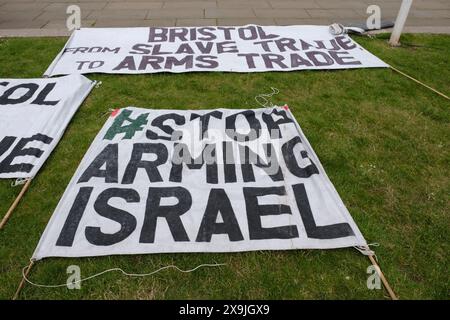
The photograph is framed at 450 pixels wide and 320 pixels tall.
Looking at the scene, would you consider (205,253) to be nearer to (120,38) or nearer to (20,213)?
(20,213)

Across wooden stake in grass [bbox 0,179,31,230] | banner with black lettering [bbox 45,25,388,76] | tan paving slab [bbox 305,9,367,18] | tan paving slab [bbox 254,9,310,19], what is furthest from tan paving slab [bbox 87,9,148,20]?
wooden stake in grass [bbox 0,179,31,230]

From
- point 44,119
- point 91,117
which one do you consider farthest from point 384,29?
point 44,119

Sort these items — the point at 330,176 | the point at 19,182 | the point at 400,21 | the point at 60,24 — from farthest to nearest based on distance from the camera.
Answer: the point at 60,24 → the point at 400,21 → the point at 330,176 → the point at 19,182

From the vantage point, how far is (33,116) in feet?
12.3

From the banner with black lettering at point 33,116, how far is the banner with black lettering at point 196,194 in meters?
0.55

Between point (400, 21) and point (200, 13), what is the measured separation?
4175 millimetres

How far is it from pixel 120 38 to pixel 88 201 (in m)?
4.03

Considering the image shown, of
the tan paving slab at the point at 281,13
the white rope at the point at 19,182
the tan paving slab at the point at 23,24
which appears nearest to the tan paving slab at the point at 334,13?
the tan paving slab at the point at 281,13

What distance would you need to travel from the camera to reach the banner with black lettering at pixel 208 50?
5004mm

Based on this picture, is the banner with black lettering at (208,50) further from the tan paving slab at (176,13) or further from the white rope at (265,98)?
the tan paving slab at (176,13)

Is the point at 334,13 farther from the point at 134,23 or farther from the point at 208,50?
the point at 134,23

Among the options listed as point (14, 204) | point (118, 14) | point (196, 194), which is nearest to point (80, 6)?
point (118, 14)
